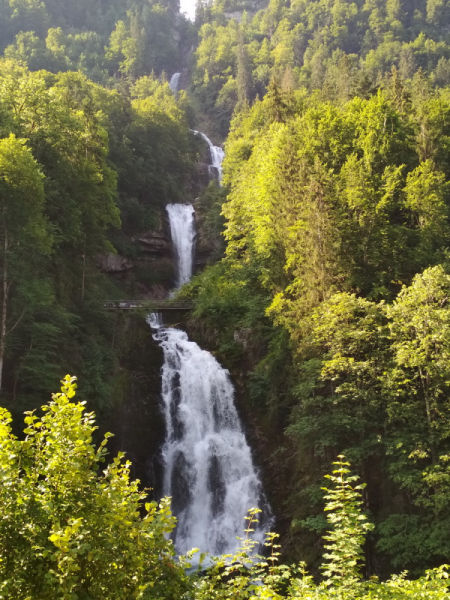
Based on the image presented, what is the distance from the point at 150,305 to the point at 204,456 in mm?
12109

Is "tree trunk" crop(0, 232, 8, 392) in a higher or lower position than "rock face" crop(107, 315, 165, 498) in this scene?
higher

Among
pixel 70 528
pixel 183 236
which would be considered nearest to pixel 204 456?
pixel 70 528

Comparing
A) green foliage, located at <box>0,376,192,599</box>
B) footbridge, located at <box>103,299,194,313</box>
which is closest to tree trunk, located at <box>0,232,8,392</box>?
footbridge, located at <box>103,299,194,313</box>

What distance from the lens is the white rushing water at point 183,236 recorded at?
138 ft

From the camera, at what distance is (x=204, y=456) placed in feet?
70.2

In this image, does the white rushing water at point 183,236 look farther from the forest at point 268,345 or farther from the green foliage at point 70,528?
the green foliage at point 70,528

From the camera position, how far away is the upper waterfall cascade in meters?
19.5

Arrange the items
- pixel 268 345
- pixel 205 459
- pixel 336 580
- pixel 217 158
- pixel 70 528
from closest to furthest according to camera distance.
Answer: pixel 70 528 < pixel 336 580 < pixel 205 459 < pixel 268 345 < pixel 217 158

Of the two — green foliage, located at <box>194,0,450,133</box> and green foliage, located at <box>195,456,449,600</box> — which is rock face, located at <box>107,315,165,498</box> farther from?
green foliage, located at <box>194,0,450,133</box>

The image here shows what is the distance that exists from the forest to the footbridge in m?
1.47

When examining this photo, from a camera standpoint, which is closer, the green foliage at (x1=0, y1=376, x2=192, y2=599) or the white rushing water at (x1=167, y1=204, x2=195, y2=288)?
the green foliage at (x1=0, y1=376, x2=192, y2=599)

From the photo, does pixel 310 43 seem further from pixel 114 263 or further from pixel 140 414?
pixel 140 414

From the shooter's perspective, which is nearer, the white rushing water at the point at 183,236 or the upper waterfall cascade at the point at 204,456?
the upper waterfall cascade at the point at 204,456

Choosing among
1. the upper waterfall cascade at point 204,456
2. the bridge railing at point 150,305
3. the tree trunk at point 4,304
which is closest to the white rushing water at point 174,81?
the bridge railing at point 150,305
